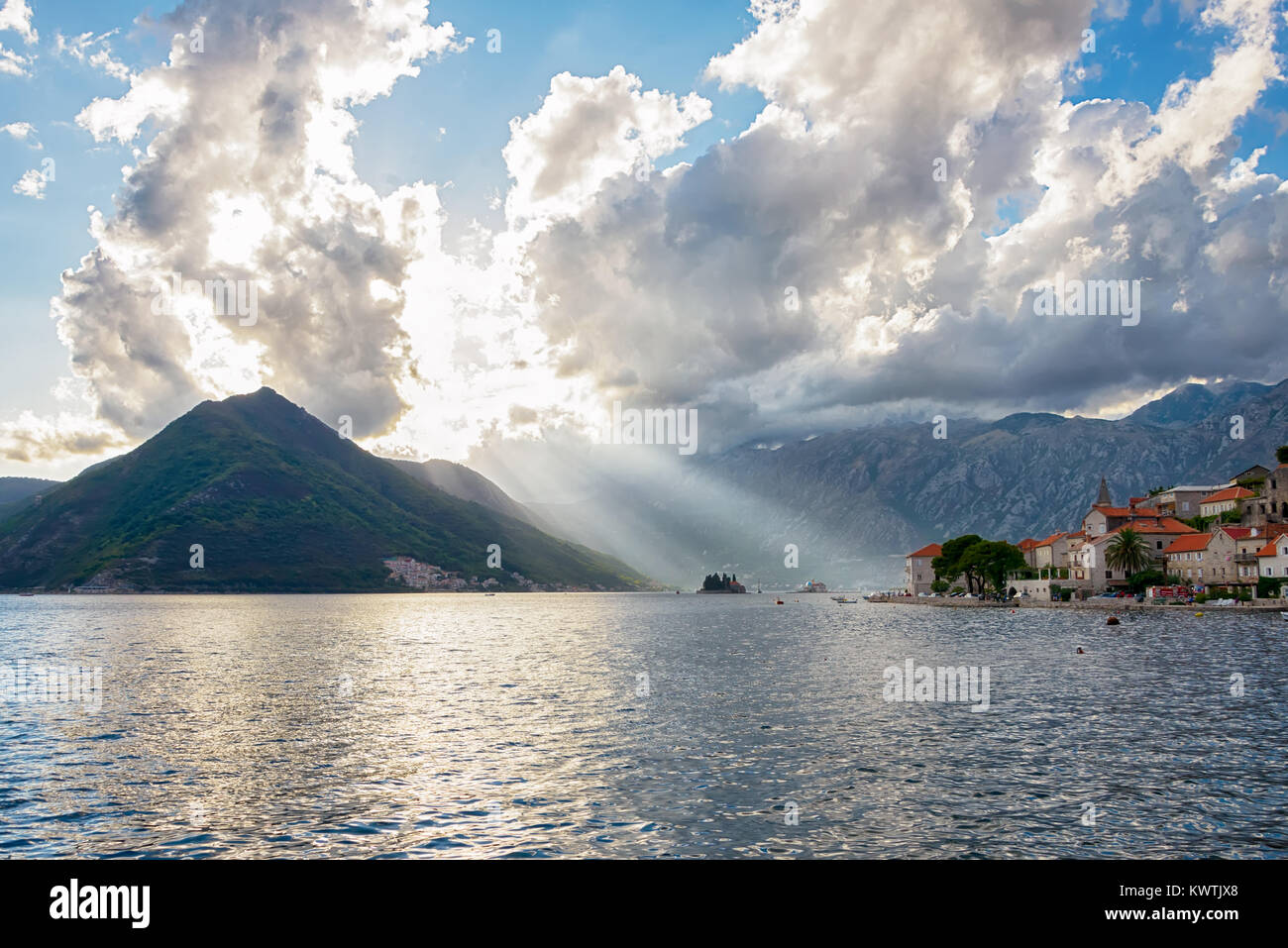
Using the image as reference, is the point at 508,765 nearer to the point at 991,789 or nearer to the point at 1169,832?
the point at 991,789

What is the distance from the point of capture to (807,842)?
2848 centimetres

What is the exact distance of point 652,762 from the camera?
138 ft

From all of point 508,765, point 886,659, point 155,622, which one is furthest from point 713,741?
point 155,622

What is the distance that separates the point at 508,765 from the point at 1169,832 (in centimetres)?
2862

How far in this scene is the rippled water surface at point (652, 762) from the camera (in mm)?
29625

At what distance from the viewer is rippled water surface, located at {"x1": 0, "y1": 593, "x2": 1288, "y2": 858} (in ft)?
97.2

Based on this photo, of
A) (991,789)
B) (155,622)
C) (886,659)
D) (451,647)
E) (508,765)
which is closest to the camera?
(991,789)

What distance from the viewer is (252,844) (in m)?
29.0

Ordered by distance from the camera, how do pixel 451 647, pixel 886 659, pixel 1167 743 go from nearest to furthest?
pixel 1167 743 < pixel 886 659 < pixel 451 647
